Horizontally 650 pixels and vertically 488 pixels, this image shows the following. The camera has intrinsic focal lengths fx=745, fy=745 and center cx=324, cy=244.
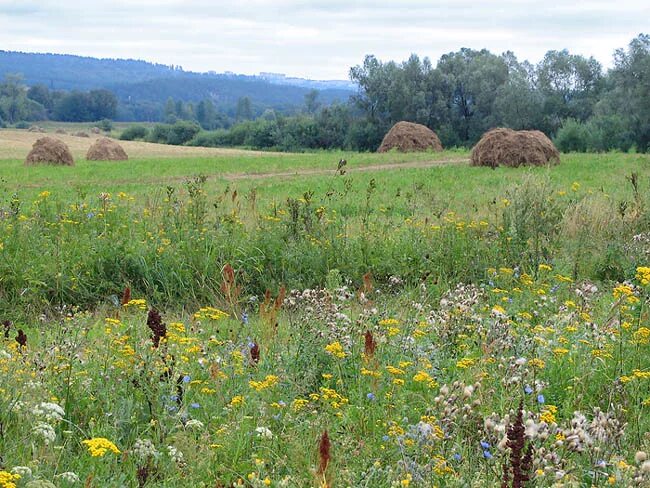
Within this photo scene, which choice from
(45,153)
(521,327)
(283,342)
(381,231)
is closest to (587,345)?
(521,327)

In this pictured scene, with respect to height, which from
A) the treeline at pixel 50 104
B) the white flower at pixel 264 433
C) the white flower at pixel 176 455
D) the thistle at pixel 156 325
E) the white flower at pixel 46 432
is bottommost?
the white flower at pixel 176 455

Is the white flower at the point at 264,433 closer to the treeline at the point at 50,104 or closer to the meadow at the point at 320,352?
the meadow at the point at 320,352

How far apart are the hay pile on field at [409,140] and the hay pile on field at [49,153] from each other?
15.1m

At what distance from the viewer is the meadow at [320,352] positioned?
10.7 ft

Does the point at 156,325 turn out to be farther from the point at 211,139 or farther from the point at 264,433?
the point at 211,139

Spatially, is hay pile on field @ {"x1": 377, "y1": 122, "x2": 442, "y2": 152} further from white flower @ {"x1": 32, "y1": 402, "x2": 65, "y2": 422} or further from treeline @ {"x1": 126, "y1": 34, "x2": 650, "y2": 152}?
white flower @ {"x1": 32, "y1": 402, "x2": 65, "y2": 422}

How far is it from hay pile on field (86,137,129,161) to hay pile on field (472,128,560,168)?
1604cm

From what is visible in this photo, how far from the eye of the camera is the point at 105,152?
32.2 meters

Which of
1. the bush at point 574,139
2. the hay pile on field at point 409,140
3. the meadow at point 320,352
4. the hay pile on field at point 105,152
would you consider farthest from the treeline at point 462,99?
the meadow at point 320,352

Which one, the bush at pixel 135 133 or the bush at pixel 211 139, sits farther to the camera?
the bush at pixel 135 133

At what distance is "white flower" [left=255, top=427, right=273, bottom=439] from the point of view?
3.29 metres

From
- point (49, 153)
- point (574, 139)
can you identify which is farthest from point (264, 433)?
point (574, 139)

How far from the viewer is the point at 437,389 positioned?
14.1 feet

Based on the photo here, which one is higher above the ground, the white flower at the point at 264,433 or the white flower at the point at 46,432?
the white flower at the point at 46,432
